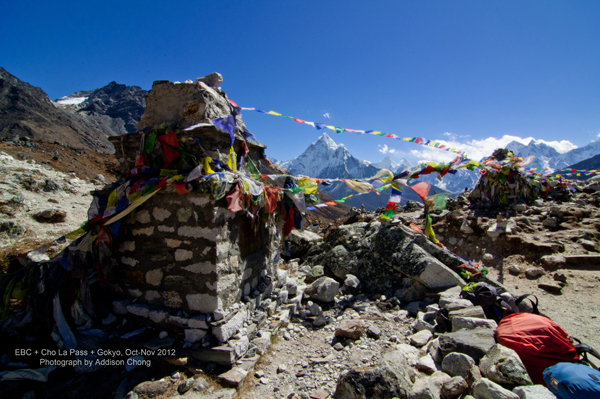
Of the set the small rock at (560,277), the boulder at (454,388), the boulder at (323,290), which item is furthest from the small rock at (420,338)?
the small rock at (560,277)

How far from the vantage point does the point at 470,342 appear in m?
3.54

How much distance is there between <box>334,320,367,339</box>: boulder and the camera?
15.1 ft

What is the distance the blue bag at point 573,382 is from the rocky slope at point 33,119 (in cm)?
5207

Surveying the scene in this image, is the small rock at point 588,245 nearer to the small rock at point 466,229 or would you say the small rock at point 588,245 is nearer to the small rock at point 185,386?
the small rock at point 466,229

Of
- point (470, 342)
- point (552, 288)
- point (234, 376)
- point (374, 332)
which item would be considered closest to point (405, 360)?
point (470, 342)

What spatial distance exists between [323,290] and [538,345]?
3.72 m

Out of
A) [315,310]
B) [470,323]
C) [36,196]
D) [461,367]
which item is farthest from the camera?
[36,196]

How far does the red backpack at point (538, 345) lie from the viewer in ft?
10.4

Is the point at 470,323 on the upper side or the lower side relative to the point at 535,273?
upper

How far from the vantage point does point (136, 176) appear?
4508mm

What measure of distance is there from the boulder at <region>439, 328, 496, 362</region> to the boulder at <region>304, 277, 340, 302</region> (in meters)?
2.70

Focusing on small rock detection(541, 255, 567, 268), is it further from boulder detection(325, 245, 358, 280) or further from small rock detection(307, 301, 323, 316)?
small rock detection(307, 301, 323, 316)

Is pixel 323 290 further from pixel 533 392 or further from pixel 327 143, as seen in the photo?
pixel 327 143

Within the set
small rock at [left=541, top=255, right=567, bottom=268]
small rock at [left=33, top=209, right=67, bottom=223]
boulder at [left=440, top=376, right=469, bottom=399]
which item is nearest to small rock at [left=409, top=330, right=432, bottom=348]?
boulder at [left=440, top=376, right=469, bottom=399]
